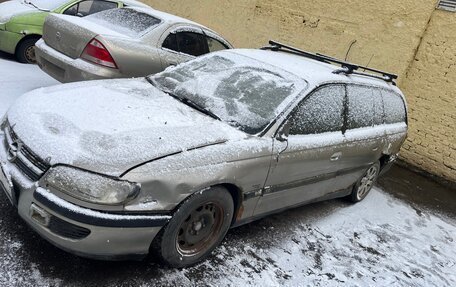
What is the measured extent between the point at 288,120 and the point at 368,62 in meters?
4.86

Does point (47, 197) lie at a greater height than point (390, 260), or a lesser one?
greater

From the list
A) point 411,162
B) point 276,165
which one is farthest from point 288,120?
point 411,162

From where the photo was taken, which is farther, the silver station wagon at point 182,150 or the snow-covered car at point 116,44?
the snow-covered car at point 116,44

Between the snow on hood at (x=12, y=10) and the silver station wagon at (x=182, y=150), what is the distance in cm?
415

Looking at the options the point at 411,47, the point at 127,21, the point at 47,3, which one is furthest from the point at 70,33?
the point at 411,47

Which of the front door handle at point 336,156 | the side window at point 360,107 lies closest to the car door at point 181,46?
the side window at point 360,107

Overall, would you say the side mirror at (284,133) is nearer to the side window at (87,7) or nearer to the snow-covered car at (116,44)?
the snow-covered car at (116,44)

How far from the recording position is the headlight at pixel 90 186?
8.38 feet

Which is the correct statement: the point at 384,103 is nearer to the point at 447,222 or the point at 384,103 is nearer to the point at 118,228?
the point at 447,222

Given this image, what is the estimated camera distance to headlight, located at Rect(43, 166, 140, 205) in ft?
8.38

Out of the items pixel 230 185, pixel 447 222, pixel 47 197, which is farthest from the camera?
pixel 447 222

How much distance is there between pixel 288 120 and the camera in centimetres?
354

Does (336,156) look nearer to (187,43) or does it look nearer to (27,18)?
(187,43)

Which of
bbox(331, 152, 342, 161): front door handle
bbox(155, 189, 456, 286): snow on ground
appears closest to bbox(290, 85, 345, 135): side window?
bbox(331, 152, 342, 161): front door handle
